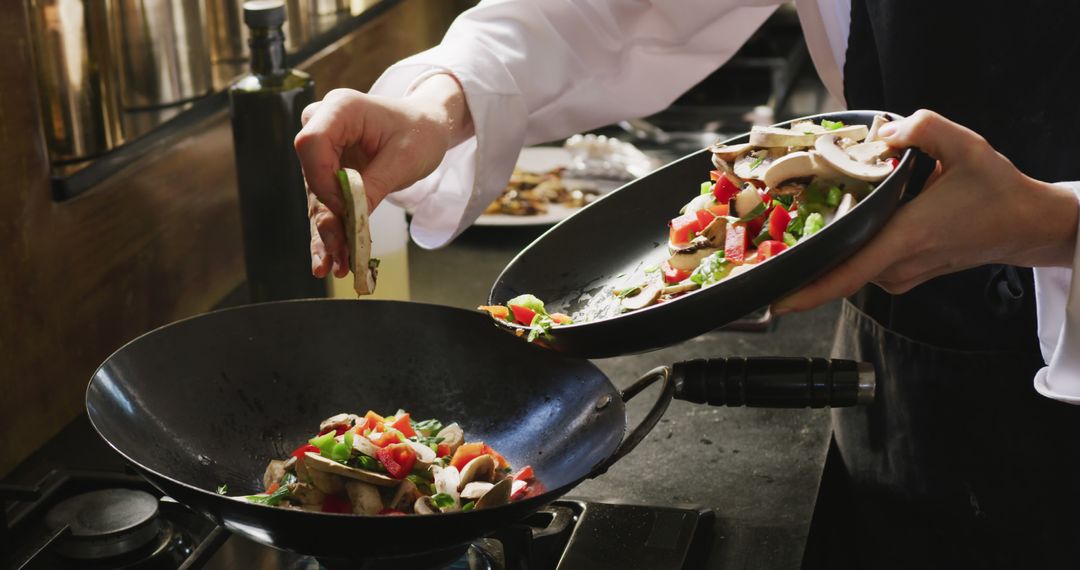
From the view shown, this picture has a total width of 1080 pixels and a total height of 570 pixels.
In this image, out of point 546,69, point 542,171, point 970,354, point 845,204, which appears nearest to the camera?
point 845,204

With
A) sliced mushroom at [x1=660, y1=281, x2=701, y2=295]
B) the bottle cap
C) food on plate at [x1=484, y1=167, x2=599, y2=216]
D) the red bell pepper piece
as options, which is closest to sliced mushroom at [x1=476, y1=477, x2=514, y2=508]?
sliced mushroom at [x1=660, y1=281, x2=701, y2=295]

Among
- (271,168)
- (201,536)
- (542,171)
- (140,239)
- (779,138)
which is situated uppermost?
(779,138)

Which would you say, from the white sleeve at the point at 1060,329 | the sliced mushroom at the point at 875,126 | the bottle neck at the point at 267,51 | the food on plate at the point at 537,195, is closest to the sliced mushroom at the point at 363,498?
the sliced mushroom at the point at 875,126

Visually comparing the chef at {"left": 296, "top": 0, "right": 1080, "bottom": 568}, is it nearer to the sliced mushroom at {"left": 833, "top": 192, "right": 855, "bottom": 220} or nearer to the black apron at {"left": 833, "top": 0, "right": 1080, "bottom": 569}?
the black apron at {"left": 833, "top": 0, "right": 1080, "bottom": 569}

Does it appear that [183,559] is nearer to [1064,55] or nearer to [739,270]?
[739,270]

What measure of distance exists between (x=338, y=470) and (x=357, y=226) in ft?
0.70

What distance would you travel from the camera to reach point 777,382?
1.12 m

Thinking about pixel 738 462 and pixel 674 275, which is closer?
pixel 674 275

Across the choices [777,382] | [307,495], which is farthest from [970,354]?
[307,495]

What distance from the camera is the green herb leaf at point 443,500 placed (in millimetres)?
1002

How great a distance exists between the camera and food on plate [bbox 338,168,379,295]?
1030 mm

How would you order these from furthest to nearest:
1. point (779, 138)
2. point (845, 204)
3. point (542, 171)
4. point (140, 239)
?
point (542, 171) → point (140, 239) → point (779, 138) → point (845, 204)

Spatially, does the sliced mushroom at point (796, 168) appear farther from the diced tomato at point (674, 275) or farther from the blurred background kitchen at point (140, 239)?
the blurred background kitchen at point (140, 239)

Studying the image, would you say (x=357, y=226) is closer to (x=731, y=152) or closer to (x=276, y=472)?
(x=276, y=472)
